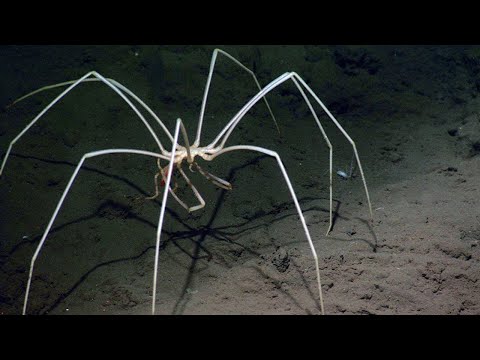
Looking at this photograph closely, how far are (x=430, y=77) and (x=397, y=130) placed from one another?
3.11 feet

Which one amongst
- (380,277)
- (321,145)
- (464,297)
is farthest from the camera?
(321,145)

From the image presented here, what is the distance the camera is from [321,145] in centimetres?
330

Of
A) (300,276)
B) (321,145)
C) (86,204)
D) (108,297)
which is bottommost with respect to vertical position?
(108,297)

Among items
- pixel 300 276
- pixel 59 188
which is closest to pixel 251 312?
pixel 300 276

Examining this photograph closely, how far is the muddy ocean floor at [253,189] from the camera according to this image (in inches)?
86.0

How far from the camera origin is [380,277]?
7.14 ft

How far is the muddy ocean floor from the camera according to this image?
2.19m

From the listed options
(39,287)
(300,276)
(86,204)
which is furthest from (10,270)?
(300,276)

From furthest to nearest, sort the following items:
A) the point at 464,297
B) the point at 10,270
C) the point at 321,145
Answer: the point at 321,145 < the point at 10,270 < the point at 464,297

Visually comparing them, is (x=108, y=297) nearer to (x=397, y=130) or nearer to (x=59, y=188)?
(x=59, y=188)

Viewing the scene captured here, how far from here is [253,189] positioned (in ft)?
9.61

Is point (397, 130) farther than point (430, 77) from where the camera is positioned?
No
